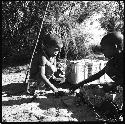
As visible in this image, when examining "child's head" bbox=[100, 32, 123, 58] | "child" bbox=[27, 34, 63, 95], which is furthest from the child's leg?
"child's head" bbox=[100, 32, 123, 58]

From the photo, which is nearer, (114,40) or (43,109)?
(43,109)

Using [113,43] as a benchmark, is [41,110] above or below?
below

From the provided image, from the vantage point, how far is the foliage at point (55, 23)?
7.04 m

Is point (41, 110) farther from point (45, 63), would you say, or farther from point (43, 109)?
point (45, 63)

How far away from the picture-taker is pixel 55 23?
6914mm

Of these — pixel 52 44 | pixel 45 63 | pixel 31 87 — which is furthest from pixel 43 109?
pixel 52 44

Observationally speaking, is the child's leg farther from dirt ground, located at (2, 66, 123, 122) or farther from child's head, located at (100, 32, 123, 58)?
child's head, located at (100, 32, 123, 58)

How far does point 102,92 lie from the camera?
9.37 feet

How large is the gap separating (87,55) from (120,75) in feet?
16.1

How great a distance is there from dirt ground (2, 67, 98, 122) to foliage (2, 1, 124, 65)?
3.65 m

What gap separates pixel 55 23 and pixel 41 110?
449cm

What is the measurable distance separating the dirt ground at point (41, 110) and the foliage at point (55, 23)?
3650 millimetres

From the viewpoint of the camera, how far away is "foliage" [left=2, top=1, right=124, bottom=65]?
704 cm

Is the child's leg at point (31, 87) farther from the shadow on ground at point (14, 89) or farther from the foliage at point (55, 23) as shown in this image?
the foliage at point (55, 23)
